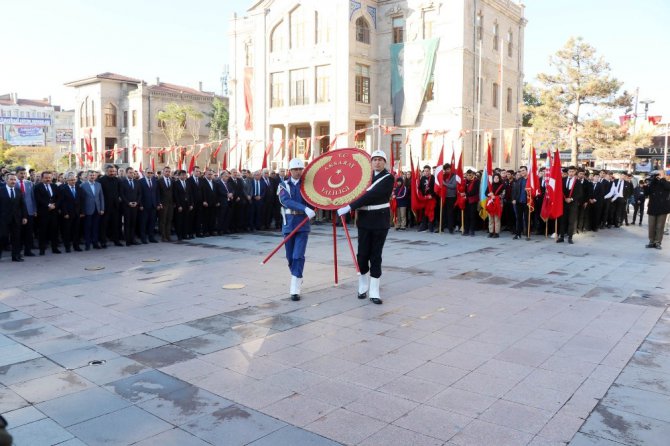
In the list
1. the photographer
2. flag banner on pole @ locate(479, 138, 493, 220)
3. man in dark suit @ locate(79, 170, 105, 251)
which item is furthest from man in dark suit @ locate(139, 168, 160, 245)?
the photographer

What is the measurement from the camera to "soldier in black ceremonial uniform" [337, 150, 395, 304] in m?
7.79

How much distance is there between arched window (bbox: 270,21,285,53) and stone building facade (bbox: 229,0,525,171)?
0.27 feet

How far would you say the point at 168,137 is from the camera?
5669cm

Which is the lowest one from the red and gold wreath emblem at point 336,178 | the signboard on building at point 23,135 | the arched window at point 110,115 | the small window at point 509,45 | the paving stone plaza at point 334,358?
the paving stone plaza at point 334,358

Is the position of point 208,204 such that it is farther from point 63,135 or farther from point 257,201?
point 63,135

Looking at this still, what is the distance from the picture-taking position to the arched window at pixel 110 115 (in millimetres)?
58688

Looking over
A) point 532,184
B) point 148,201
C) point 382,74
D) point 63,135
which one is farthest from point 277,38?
point 63,135

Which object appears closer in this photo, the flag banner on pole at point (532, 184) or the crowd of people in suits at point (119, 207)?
the crowd of people in suits at point (119, 207)

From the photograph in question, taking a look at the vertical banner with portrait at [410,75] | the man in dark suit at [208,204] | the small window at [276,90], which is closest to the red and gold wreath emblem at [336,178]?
the man in dark suit at [208,204]

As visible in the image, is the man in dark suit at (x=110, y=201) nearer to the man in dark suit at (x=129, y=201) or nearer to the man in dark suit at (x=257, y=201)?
the man in dark suit at (x=129, y=201)

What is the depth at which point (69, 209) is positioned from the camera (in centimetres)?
1281

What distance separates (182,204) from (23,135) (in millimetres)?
65684

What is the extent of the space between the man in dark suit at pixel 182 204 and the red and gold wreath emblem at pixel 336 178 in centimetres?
765

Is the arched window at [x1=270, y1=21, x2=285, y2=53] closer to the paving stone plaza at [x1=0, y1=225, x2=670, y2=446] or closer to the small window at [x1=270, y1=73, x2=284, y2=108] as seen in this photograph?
the small window at [x1=270, y1=73, x2=284, y2=108]
